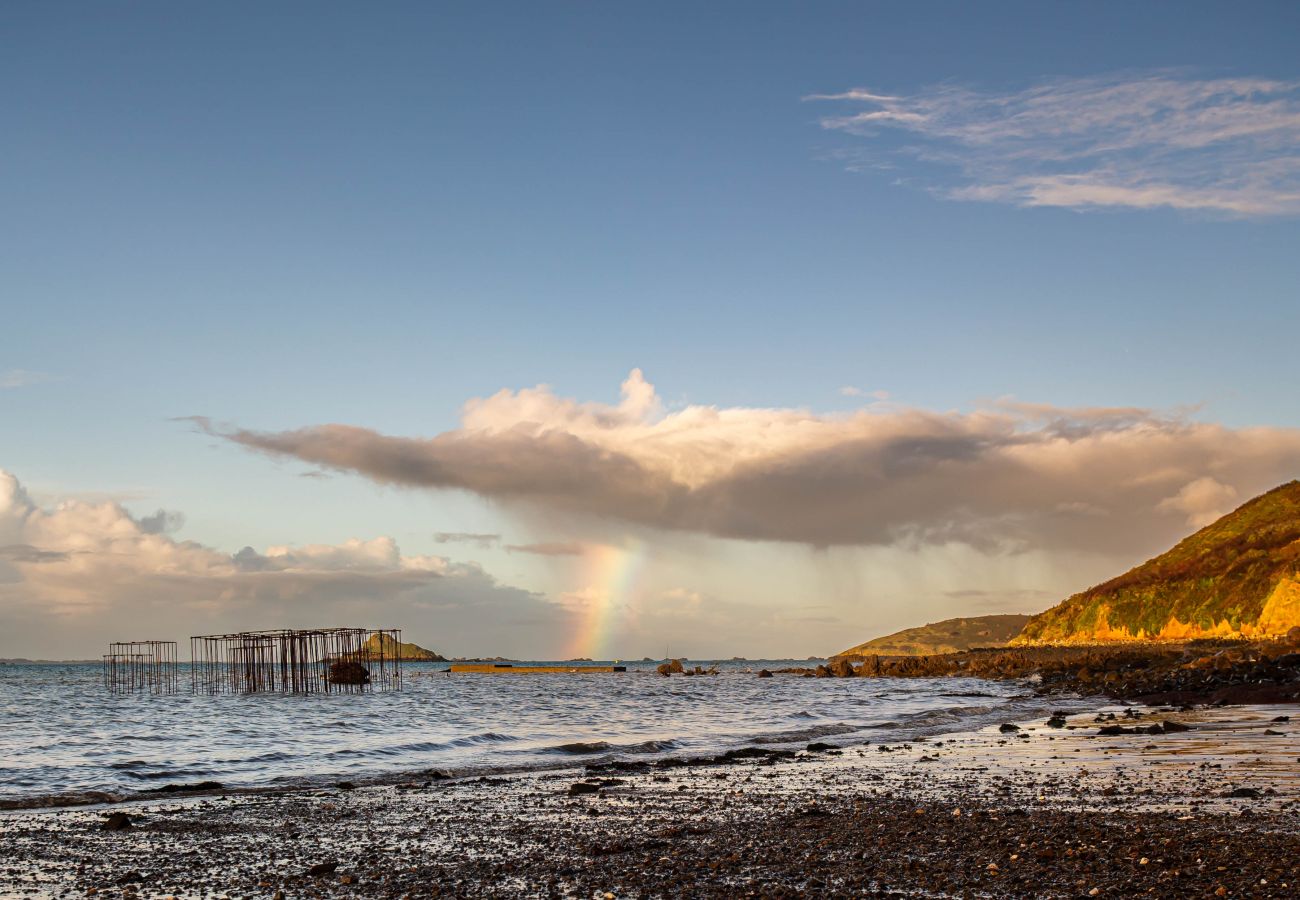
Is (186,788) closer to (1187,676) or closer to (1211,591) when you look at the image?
(1187,676)

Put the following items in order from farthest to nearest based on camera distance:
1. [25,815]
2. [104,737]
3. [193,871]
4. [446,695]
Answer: [446,695]
[104,737]
[25,815]
[193,871]

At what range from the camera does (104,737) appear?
36500mm

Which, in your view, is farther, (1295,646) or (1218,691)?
(1295,646)

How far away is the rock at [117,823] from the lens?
1641cm

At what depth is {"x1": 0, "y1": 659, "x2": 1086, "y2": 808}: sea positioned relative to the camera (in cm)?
2566

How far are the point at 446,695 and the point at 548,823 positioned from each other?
59.9 metres

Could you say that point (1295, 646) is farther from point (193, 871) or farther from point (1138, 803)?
point (193, 871)

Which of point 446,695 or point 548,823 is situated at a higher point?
point 548,823

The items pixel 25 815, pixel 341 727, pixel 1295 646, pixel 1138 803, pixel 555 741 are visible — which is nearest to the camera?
pixel 1138 803

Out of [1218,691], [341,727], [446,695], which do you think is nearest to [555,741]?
[341,727]

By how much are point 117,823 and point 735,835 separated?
1033 cm

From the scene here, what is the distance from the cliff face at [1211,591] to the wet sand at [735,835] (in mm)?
84837

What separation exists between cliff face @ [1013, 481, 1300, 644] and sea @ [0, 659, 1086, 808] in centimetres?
4925

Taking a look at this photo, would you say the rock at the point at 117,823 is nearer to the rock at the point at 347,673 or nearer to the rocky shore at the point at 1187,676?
the rocky shore at the point at 1187,676
